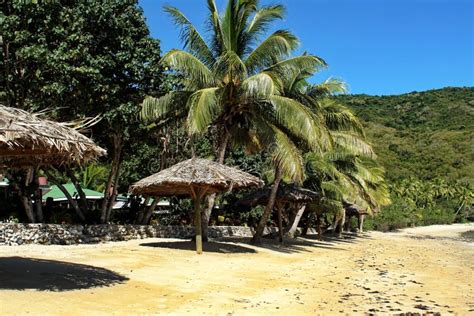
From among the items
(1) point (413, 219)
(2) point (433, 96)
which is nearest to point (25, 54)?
(1) point (413, 219)

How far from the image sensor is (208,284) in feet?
31.9

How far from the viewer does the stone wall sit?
572 inches

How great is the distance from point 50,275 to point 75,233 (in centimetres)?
716

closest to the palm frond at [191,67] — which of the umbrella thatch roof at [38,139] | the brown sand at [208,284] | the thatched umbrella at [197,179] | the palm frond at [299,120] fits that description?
the palm frond at [299,120]

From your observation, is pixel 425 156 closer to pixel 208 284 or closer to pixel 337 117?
pixel 337 117

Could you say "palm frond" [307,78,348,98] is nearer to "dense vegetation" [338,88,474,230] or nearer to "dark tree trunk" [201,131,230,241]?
"dark tree trunk" [201,131,230,241]

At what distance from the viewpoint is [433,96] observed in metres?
105

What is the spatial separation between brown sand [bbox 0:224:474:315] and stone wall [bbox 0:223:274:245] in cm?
91

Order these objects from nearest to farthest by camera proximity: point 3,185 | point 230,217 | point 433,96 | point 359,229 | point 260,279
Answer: point 260,279 → point 3,185 → point 230,217 → point 359,229 → point 433,96

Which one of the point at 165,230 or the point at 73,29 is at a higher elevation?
the point at 73,29

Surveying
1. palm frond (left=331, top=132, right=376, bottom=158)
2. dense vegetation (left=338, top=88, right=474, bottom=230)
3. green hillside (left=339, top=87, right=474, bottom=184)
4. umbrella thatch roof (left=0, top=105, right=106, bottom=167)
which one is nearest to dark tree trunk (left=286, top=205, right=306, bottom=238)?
palm frond (left=331, top=132, right=376, bottom=158)

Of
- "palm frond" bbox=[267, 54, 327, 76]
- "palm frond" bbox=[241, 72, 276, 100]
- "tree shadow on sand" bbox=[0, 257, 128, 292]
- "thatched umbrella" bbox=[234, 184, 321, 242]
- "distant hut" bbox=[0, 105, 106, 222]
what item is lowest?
"tree shadow on sand" bbox=[0, 257, 128, 292]

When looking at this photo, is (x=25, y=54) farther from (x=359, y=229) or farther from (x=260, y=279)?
(x=359, y=229)

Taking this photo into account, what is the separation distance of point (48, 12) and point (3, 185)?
10421mm
